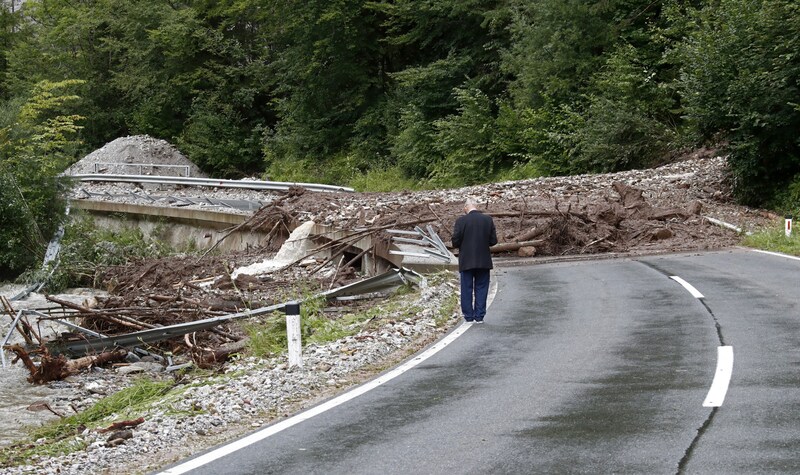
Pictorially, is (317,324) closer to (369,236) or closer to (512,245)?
(369,236)

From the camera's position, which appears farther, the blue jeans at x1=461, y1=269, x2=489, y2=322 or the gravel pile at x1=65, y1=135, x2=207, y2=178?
the gravel pile at x1=65, y1=135, x2=207, y2=178

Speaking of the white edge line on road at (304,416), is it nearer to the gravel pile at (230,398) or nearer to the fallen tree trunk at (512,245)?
the gravel pile at (230,398)

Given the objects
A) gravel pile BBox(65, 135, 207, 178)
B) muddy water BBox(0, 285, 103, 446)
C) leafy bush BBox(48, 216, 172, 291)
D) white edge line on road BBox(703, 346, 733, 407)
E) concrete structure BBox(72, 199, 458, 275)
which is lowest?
muddy water BBox(0, 285, 103, 446)

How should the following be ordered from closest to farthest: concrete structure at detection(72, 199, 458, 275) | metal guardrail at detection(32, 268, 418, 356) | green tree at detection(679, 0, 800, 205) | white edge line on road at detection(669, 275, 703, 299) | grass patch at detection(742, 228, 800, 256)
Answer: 1. white edge line on road at detection(669, 275, 703, 299)
2. metal guardrail at detection(32, 268, 418, 356)
3. concrete structure at detection(72, 199, 458, 275)
4. grass patch at detection(742, 228, 800, 256)
5. green tree at detection(679, 0, 800, 205)

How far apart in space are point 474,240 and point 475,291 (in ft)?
2.37

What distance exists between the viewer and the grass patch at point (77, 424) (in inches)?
327

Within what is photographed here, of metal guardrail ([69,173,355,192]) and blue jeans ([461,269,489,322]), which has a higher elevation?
metal guardrail ([69,173,355,192])

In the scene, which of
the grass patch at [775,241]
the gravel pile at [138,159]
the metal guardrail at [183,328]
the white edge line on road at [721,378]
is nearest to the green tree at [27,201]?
the metal guardrail at [183,328]

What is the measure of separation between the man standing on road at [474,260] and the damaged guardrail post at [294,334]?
3293 mm

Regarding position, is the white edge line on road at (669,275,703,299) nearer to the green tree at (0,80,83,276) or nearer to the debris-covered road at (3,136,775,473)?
the debris-covered road at (3,136,775,473)

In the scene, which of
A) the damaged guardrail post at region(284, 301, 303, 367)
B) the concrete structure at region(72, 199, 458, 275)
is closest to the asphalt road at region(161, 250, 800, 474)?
the damaged guardrail post at region(284, 301, 303, 367)

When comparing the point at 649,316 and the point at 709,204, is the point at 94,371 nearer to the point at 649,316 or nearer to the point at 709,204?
the point at 649,316

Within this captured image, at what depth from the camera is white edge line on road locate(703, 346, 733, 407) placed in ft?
26.0

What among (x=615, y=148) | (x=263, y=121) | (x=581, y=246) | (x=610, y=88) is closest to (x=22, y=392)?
(x=581, y=246)
